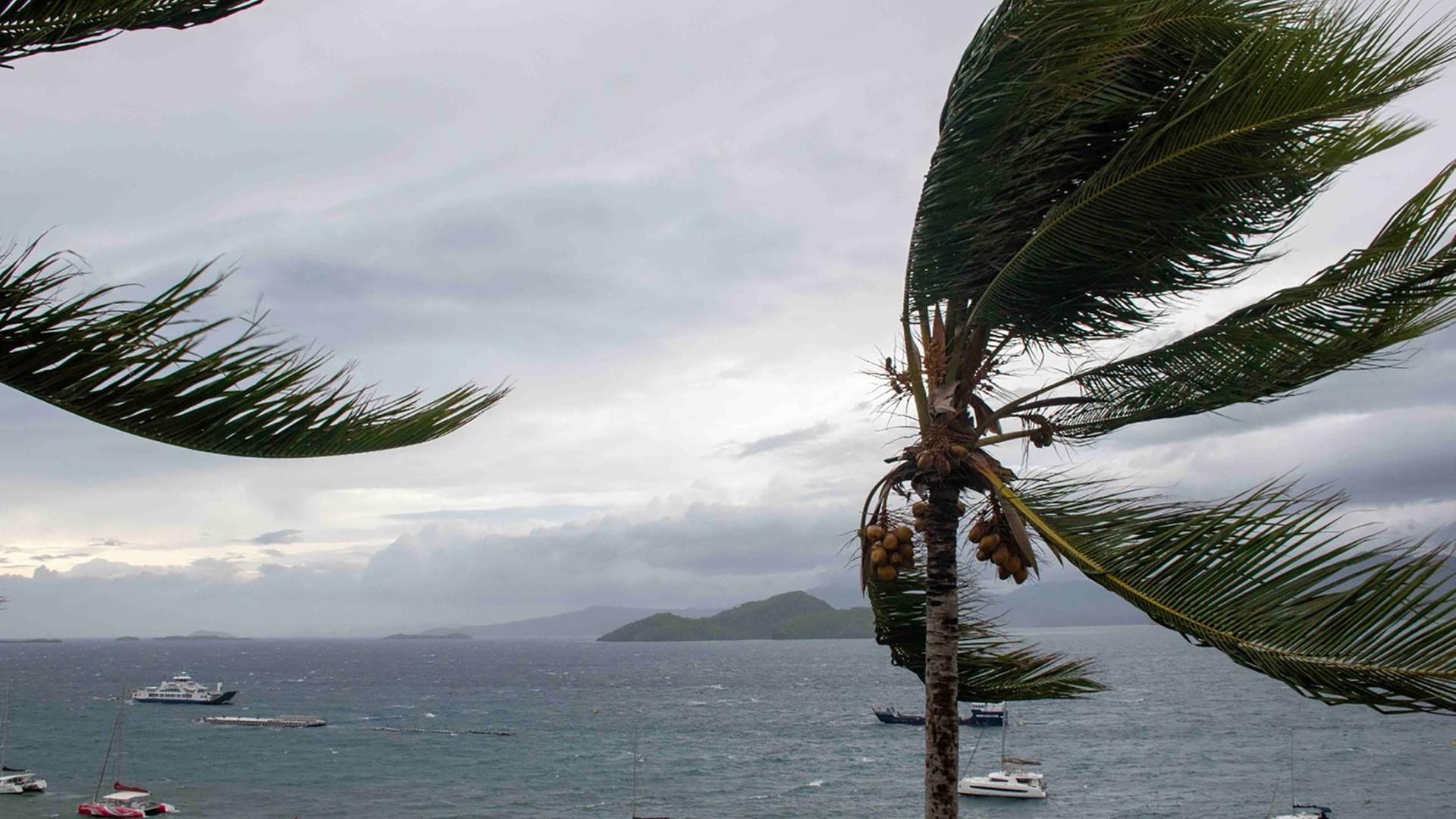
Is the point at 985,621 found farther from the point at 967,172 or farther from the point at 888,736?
the point at 888,736

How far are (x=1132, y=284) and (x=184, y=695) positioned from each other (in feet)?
446

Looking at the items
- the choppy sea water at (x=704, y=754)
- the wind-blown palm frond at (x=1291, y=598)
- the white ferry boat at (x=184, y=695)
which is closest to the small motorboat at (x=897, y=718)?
the choppy sea water at (x=704, y=754)

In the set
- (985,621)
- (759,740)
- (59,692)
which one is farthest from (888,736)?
(59,692)

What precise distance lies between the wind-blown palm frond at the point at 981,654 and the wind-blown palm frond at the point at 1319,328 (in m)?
1.81

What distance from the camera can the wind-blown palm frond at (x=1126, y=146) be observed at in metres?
4.75

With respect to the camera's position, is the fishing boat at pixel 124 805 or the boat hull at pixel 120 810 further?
the fishing boat at pixel 124 805

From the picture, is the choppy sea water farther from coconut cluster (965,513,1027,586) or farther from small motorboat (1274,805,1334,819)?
coconut cluster (965,513,1027,586)

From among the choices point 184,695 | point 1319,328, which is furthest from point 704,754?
point 1319,328

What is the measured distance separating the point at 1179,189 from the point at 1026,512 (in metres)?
1.77

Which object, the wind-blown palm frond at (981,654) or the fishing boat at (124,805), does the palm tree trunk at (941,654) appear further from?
the fishing boat at (124,805)

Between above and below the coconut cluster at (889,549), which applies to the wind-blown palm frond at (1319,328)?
above

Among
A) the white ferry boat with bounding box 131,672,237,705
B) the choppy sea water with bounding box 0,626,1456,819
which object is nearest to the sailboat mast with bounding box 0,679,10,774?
the choppy sea water with bounding box 0,626,1456,819

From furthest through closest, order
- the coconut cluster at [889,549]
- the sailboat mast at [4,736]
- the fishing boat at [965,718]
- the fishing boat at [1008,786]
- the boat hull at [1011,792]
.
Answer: the fishing boat at [965,718] → the sailboat mast at [4,736] → the fishing boat at [1008,786] → the boat hull at [1011,792] → the coconut cluster at [889,549]

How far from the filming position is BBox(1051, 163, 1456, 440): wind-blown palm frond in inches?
195
